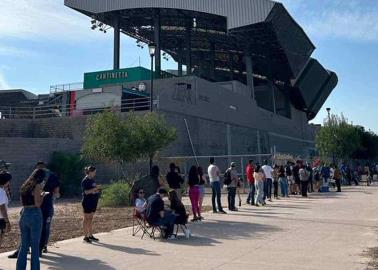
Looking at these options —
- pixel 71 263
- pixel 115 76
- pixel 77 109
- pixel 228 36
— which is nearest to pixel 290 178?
pixel 71 263

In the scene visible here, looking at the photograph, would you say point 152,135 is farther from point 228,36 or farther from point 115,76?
point 228,36

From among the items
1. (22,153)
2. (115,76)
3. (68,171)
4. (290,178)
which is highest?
(115,76)

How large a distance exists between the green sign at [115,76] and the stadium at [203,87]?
10 centimetres

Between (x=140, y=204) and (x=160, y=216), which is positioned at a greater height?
(x=140, y=204)

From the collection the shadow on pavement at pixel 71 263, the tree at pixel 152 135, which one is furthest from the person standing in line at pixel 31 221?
the tree at pixel 152 135

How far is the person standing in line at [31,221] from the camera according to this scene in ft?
22.0

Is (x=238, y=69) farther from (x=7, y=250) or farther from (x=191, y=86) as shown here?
(x=7, y=250)

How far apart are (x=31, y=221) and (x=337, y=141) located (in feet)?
138

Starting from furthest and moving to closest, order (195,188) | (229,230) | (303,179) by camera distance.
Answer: (303,179) < (195,188) < (229,230)

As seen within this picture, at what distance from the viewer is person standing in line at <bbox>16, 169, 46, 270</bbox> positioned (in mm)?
6703

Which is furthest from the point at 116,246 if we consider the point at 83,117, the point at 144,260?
the point at 83,117

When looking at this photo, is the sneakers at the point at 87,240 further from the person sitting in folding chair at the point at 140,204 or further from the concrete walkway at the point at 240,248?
the person sitting in folding chair at the point at 140,204

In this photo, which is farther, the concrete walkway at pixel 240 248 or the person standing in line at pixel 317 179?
the person standing in line at pixel 317 179

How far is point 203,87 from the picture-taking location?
42.4 m
